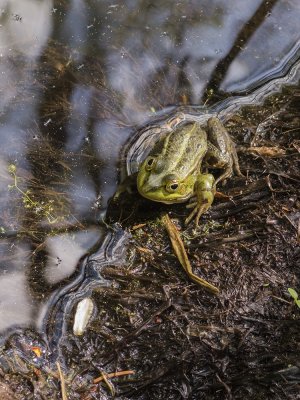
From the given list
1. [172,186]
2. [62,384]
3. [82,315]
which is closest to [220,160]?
[172,186]

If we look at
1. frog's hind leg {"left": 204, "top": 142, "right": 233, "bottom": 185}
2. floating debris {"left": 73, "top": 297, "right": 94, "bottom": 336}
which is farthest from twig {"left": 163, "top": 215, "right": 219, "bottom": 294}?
floating debris {"left": 73, "top": 297, "right": 94, "bottom": 336}

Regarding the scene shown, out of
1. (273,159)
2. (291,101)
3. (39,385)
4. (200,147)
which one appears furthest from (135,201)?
(291,101)

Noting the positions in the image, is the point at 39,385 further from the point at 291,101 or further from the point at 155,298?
the point at 291,101

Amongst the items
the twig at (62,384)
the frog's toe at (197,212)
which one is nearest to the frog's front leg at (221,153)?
the frog's toe at (197,212)

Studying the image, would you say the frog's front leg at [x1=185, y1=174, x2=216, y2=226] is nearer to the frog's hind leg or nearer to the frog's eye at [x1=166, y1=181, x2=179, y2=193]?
the frog's hind leg

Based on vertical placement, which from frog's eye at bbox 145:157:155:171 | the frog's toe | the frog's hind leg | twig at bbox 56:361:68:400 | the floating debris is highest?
frog's eye at bbox 145:157:155:171

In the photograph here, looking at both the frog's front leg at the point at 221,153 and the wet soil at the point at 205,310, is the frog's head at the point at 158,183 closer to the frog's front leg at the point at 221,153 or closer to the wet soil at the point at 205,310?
the wet soil at the point at 205,310

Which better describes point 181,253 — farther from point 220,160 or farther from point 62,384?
point 62,384

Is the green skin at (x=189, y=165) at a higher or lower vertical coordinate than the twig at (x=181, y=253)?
higher
